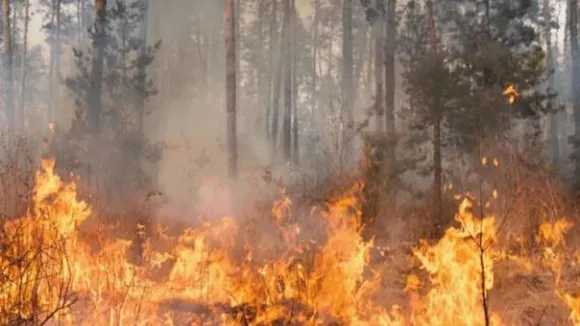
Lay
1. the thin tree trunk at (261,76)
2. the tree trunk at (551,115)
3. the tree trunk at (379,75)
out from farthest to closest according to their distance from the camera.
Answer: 1. the thin tree trunk at (261,76)
2. the tree trunk at (551,115)
3. the tree trunk at (379,75)

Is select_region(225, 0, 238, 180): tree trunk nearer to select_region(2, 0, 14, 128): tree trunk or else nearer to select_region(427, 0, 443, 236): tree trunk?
select_region(427, 0, 443, 236): tree trunk

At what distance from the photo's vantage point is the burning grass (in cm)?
495

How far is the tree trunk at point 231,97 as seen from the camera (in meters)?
13.8

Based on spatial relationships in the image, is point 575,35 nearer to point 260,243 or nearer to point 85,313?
point 260,243

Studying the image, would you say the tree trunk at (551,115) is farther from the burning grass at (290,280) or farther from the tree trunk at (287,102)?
the burning grass at (290,280)

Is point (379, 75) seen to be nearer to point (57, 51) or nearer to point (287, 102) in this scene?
point (287, 102)

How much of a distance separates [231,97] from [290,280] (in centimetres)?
902

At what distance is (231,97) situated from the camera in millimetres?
14258

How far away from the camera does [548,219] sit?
8203mm

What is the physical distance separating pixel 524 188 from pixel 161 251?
17.8 ft

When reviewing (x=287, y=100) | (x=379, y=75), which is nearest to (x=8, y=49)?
(x=287, y=100)

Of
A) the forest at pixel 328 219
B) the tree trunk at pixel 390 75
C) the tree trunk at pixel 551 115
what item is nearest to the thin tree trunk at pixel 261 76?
the forest at pixel 328 219

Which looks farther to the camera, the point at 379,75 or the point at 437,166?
the point at 379,75

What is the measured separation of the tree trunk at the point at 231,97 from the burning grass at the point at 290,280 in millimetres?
5897
